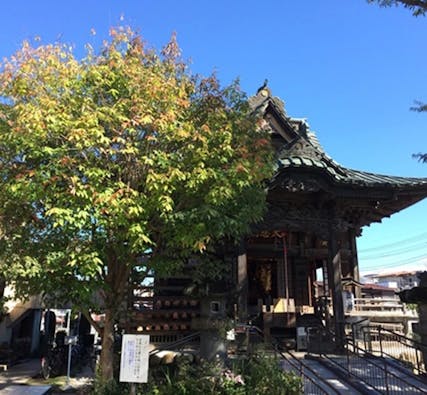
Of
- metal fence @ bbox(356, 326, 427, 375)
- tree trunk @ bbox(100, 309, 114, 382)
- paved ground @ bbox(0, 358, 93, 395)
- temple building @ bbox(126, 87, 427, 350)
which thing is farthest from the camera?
metal fence @ bbox(356, 326, 427, 375)

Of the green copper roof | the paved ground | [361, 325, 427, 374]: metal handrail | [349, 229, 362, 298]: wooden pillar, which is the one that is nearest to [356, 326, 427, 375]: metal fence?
[361, 325, 427, 374]: metal handrail

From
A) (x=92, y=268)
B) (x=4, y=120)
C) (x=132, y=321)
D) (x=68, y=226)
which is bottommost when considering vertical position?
(x=132, y=321)

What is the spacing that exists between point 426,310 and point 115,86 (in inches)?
354

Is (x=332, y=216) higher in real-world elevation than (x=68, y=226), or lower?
higher

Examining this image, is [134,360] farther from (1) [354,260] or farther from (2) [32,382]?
(1) [354,260]

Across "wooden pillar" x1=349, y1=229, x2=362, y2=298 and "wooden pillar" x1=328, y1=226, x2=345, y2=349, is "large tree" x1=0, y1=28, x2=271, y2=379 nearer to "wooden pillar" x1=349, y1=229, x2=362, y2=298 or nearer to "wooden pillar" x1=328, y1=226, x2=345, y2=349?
"wooden pillar" x1=328, y1=226, x2=345, y2=349

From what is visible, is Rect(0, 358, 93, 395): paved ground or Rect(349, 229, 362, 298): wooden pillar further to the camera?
Rect(349, 229, 362, 298): wooden pillar

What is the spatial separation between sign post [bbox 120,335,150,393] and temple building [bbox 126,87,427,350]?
3.11 metres

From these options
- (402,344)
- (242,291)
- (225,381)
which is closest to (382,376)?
(402,344)

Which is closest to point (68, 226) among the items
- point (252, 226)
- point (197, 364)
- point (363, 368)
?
point (197, 364)

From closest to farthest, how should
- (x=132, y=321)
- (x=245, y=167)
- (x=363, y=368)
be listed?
1. (x=245, y=167)
2. (x=363, y=368)
3. (x=132, y=321)

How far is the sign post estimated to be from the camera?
7.04 meters

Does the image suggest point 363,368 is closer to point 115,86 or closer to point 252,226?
point 252,226

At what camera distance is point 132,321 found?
11.7 m
